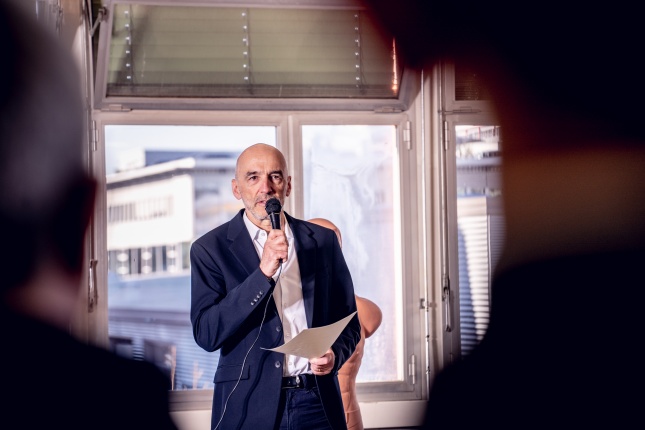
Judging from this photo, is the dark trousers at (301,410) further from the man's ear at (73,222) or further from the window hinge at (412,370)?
the window hinge at (412,370)

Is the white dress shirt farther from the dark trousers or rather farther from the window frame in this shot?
the window frame

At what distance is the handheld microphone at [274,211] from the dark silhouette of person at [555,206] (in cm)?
239

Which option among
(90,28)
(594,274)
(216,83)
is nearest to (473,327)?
(594,274)

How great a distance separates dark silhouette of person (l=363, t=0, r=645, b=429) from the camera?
4.34 m

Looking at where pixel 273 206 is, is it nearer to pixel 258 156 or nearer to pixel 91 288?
pixel 258 156

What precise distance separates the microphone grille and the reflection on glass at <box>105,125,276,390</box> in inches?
81.3

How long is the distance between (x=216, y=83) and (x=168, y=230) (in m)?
0.84

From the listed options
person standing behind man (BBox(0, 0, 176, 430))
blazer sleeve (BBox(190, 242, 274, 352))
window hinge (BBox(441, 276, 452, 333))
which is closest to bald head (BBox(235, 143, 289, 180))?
blazer sleeve (BBox(190, 242, 274, 352))

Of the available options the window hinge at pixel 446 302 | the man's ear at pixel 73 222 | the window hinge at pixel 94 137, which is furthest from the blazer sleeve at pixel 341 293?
the window hinge at pixel 94 137

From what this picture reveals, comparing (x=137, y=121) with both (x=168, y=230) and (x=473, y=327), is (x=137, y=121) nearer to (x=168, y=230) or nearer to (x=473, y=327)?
(x=168, y=230)

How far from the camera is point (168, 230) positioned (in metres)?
4.13

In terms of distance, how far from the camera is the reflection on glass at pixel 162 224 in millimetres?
4051

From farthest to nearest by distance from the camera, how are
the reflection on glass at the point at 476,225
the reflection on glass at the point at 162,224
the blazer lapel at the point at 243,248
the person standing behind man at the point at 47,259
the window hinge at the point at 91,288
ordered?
the reflection on glass at the point at 476,225, the reflection on glass at the point at 162,224, the window hinge at the point at 91,288, the person standing behind man at the point at 47,259, the blazer lapel at the point at 243,248

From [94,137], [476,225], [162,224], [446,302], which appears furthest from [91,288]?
[476,225]
